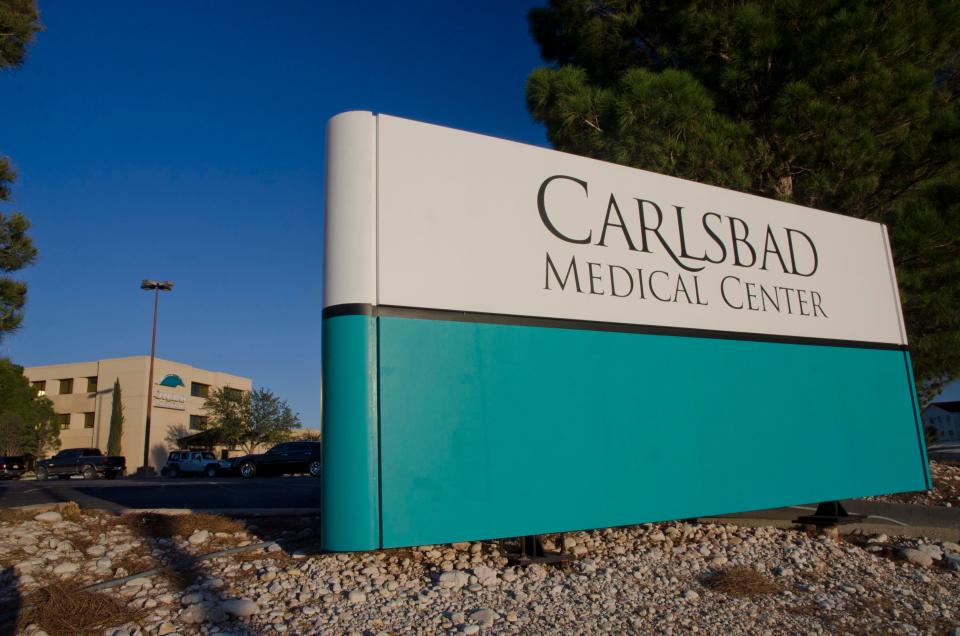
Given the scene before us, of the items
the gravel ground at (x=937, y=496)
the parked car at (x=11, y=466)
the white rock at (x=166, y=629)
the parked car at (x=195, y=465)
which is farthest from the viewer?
the parked car at (x=11, y=466)

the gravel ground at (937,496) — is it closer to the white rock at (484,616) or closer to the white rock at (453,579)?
the white rock at (453,579)

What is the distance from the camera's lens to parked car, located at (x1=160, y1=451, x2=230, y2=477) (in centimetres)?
2577

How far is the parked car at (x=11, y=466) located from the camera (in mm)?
27594

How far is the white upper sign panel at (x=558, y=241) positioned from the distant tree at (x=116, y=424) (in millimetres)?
41238

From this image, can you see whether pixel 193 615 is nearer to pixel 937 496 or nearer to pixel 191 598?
pixel 191 598

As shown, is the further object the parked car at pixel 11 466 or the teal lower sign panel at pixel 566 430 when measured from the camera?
the parked car at pixel 11 466

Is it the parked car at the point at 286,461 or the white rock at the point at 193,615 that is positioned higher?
the parked car at the point at 286,461

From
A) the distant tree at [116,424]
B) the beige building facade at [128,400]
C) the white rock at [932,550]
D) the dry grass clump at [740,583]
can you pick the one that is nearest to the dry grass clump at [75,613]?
the dry grass clump at [740,583]

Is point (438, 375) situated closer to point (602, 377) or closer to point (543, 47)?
point (602, 377)

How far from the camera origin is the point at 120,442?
38.6 m

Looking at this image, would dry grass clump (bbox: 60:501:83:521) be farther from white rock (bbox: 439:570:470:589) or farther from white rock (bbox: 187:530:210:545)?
white rock (bbox: 439:570:470:589)

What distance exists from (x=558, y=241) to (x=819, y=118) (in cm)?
623

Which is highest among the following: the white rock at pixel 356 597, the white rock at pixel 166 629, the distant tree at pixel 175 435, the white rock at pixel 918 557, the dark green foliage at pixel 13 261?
the dark green foliage at pixel 13 261

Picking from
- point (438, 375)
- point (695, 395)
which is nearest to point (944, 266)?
point (695, 395)
